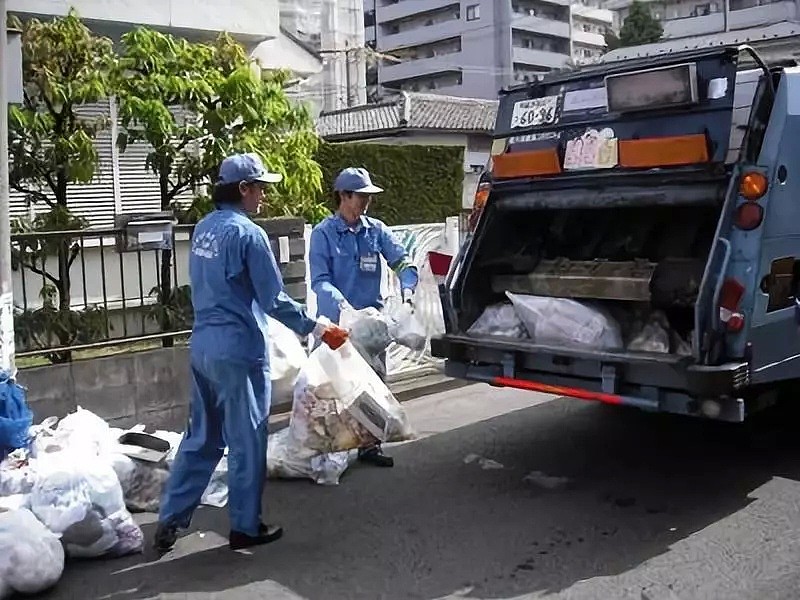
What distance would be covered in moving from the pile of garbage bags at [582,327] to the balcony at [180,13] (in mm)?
6277

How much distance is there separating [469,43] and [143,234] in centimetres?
4878

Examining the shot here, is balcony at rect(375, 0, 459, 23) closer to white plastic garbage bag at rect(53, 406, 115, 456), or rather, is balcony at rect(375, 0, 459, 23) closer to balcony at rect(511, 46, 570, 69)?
balcony at rect(511, 46, 570, 69)

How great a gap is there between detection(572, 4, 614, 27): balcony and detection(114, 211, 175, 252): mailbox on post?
54.7 m

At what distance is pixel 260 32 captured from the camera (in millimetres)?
11055

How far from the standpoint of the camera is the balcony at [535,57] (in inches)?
2088

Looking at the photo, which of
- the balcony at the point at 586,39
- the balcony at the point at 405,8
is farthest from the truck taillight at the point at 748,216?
the balcony at the point at 586,39

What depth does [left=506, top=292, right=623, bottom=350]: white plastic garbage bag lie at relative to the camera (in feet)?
15.6

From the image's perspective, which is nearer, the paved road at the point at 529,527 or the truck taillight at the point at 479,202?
the paved road at the point at 529,527

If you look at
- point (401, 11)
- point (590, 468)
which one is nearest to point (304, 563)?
point (590, 468)

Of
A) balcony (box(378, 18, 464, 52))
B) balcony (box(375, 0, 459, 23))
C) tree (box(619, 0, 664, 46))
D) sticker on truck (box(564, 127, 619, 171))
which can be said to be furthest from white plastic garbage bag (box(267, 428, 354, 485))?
balcony (box(375, 0, 459, 23))

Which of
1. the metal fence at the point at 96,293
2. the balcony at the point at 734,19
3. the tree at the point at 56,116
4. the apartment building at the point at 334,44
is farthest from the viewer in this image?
the balcony at the point at 734,19

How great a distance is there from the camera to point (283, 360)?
518 centimetres

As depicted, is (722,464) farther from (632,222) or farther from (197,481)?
(197,481)

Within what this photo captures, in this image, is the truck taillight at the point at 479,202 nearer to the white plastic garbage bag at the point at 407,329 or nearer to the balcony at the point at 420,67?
the white plastic garbage bag at the point at 407,329
